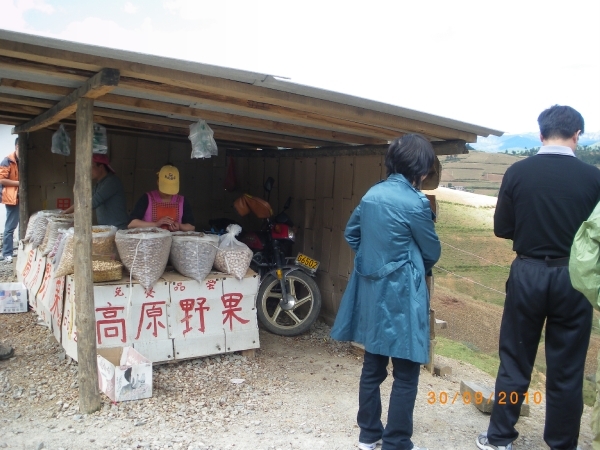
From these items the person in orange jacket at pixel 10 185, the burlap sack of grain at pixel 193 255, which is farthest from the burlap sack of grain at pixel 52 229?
the person in orange jacket at pixel 10 185

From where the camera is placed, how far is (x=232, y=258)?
4312mm

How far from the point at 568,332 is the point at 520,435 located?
0.97 meters

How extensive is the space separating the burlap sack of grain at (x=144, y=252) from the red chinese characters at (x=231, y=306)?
58 centimetres

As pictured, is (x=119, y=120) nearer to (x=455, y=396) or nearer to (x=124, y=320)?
(x=124, y=320)

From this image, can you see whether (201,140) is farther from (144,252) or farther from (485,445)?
(485,445)

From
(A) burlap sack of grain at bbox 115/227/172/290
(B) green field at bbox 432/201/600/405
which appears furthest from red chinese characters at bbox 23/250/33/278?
(B) green field at bbox 432/201/600/405

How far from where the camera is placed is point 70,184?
21.1 ft

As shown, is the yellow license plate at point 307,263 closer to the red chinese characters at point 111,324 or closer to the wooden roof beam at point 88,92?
the red chinese characters at point 111,324

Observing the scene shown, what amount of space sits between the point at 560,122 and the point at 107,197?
3.71 meters

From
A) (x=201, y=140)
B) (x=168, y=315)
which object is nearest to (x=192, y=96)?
(x=201, y=140)

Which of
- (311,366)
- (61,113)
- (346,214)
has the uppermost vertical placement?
(61,113)

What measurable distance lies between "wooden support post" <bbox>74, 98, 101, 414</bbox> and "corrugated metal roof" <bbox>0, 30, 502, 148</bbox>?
15.7 inches

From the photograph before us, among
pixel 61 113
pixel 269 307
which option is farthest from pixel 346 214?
pixel 61 113
